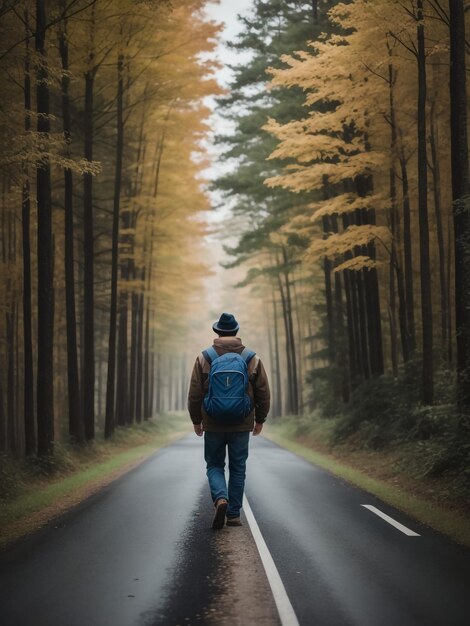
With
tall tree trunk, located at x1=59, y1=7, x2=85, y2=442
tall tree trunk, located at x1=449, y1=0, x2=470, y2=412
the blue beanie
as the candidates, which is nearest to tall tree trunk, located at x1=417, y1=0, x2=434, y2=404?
tall tree trunk, located at x1=449, y1=0, x2=470, y2=412

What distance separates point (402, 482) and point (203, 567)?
22.5ft

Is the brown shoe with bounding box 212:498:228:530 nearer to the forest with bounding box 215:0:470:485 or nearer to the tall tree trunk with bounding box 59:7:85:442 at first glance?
the forest with bounding box 215:0:470:485

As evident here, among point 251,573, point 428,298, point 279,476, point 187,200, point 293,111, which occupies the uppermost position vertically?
point 293,111

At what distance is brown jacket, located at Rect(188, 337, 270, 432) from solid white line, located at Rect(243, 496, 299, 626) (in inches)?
52.2

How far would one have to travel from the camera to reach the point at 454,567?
555 centimetres

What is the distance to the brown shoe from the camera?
666 cm

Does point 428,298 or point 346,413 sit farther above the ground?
point 428,298

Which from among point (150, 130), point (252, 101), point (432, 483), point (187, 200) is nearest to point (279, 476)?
point (432, 483)

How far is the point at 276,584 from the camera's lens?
4953mm

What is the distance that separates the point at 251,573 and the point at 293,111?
55.4 feet

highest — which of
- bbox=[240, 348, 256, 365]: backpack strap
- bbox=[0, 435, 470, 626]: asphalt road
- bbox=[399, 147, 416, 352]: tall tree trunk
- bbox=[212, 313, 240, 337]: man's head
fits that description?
bbox=[399, 147, 416, 352]: tall tree trunk

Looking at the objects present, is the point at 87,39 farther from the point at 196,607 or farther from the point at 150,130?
the point at 196,607

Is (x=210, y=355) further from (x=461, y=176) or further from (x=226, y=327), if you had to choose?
(x=461, y=176)

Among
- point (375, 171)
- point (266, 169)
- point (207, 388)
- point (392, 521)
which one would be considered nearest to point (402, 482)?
point (392, 521)
